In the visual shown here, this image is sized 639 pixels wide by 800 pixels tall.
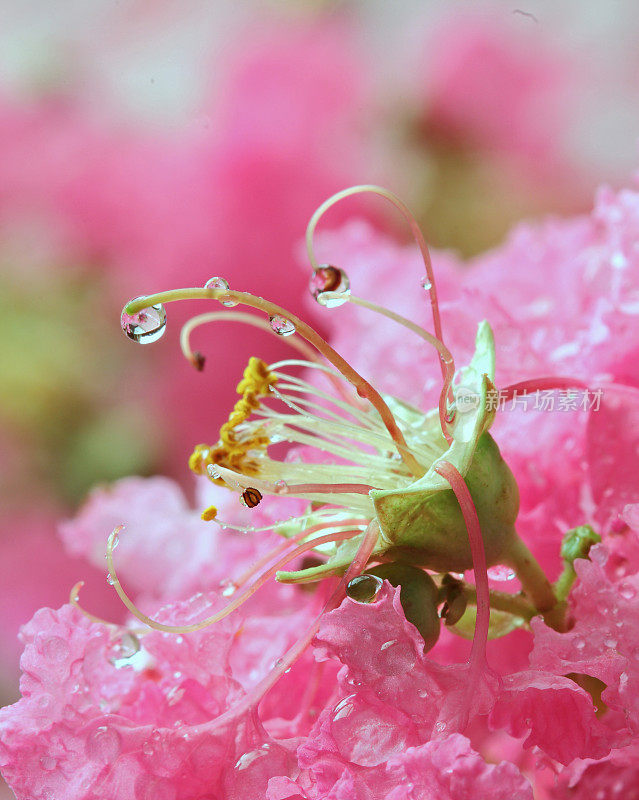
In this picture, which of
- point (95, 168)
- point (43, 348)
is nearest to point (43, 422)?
point (43, 348)

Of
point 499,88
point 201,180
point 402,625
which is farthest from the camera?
point 499,88

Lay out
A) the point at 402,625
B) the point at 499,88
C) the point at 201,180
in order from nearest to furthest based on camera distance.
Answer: the point at 402,625, the point at 201,180, the point at 499,88

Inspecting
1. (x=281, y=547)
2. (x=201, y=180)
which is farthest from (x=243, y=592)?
(x=201, y=180)

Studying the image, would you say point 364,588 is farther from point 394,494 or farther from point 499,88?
point 499,88

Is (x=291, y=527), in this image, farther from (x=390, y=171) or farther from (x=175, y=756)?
(x=390, y=171)

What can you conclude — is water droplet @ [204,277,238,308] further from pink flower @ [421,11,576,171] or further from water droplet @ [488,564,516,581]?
pink flower @ [421,11,576,171]

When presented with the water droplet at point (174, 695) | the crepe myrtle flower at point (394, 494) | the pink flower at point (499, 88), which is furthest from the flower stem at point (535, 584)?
the pink flower at point (499, 88)
